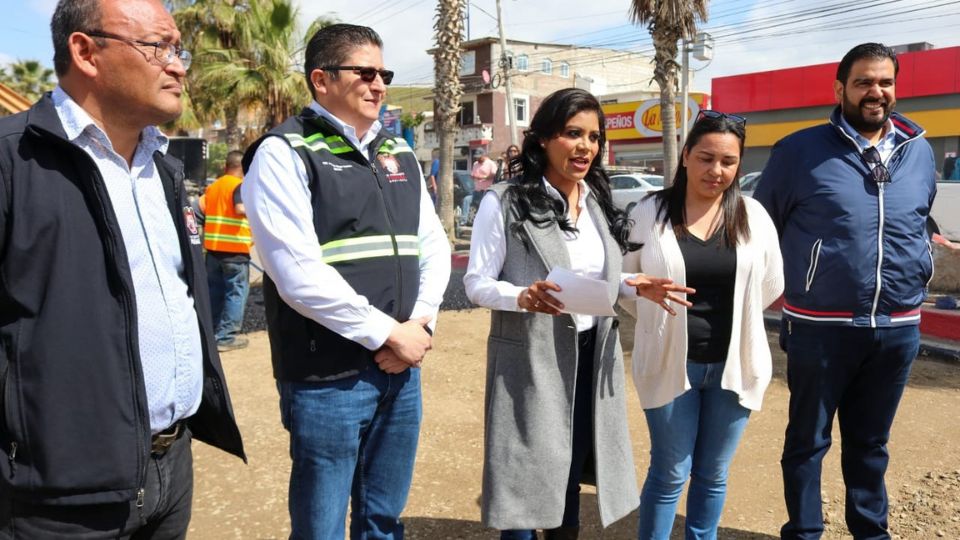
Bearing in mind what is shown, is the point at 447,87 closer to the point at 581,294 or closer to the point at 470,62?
the point at 581,294

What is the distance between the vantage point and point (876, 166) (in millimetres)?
3143

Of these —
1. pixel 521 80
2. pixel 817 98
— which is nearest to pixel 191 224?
pixel 817 98

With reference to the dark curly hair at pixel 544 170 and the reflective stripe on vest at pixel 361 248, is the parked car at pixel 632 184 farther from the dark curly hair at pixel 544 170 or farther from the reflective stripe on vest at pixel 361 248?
the reflective stripe on vest at pixel 361 248

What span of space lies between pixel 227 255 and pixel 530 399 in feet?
17.2

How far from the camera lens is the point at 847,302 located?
3094mm

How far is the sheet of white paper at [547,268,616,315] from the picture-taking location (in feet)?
7.89

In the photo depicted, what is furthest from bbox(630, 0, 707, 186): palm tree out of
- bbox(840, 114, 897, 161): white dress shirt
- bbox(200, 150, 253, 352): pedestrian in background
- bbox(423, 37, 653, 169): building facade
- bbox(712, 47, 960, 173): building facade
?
bbox(423, 37, 653, 169): building facade

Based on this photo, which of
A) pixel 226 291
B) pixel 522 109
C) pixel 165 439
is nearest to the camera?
pixel 165 439

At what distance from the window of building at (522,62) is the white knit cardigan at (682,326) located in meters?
49.8

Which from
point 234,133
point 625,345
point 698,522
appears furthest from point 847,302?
point 234,133

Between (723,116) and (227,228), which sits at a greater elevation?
(723,116)

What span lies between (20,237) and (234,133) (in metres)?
21.7

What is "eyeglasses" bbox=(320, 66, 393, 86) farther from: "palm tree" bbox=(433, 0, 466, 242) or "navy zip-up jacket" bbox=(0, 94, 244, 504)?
"palm tree" bbox=(433, 0, 466, 242)

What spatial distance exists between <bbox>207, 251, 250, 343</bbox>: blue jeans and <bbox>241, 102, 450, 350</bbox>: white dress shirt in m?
5.21
